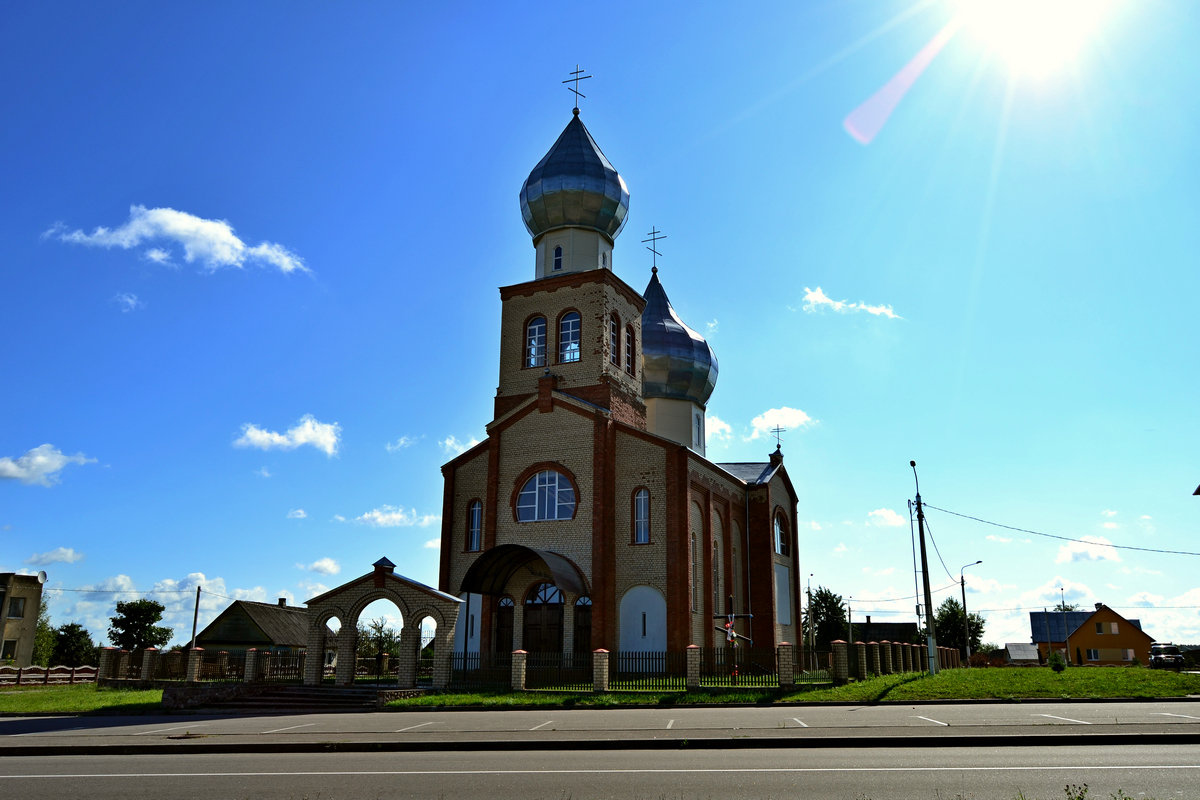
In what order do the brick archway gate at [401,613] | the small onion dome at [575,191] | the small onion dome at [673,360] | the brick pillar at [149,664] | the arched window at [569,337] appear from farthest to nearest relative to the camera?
the small onion dome at [673,360]
the small onion dome at [575,191]
the arched window at [569,337]
the brick pillar at [149,664]
the brick archway gate at [401,613]

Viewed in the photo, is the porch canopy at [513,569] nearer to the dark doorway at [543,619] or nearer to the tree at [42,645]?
the dark doorway at [543,619]

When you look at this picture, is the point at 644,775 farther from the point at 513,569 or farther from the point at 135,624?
the point at 135,624

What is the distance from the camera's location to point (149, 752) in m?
13.9

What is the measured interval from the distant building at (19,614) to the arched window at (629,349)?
38008mm

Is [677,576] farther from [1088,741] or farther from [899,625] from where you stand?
[899,625]

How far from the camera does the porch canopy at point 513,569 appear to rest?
2833 centimetres

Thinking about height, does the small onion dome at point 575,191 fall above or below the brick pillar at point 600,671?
above

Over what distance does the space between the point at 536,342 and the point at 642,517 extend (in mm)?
8197

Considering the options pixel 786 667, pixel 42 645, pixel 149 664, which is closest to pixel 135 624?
pixel 42 645

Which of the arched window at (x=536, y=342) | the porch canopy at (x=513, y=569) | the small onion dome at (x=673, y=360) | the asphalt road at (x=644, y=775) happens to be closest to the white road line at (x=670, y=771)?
the asphalt road at (x=644, y=775)

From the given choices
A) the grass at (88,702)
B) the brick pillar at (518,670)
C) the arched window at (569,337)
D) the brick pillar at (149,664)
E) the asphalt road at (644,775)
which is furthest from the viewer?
the arched window at (569,337)

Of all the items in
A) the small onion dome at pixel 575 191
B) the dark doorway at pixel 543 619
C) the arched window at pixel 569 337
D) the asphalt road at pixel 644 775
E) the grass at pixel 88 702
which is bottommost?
the grass at pixel 88 702

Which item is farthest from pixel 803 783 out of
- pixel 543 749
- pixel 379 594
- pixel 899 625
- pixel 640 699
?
pixel 899 625

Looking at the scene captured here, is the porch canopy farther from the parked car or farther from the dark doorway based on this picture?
the parked car
